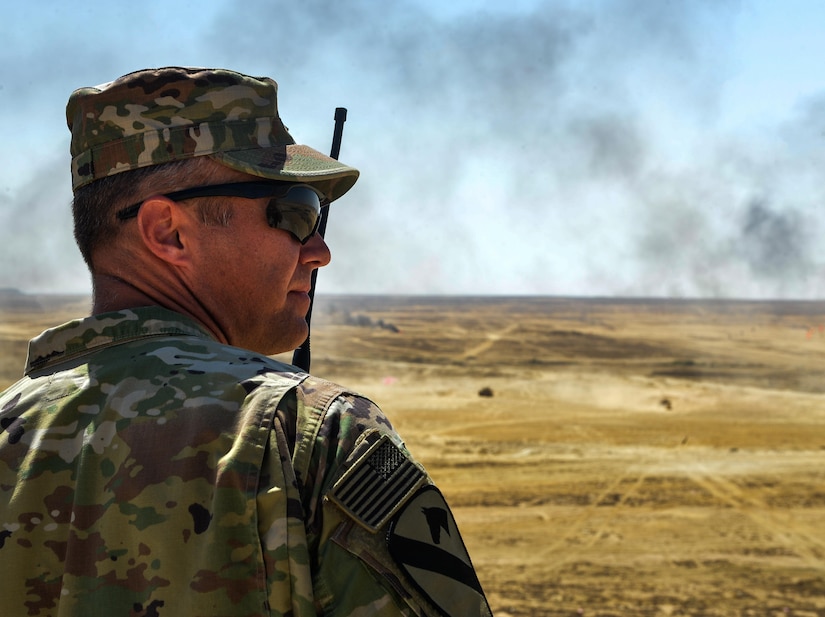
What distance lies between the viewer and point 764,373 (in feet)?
91.4

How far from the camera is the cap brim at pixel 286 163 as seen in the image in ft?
5.00

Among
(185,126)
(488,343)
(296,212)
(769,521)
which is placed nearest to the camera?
(185,126)

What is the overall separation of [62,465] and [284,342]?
540mm

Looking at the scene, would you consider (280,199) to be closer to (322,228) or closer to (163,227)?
(163,227)

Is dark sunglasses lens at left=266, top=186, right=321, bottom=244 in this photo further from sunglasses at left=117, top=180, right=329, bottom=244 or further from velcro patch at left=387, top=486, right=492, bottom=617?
velcro patch at left=387, top=486, right=492, bottom=617

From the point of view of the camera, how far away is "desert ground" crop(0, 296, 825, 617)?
825cm

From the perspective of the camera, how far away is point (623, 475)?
40.2 feet

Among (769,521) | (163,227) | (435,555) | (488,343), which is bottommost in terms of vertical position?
(488,343)

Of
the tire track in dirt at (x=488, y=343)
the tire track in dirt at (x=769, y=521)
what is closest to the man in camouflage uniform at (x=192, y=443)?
the tire track in dirt at (x=769, y=521)

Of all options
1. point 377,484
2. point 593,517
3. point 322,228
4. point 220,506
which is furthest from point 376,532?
point 593,517

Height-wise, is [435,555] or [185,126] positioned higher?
[185,126]

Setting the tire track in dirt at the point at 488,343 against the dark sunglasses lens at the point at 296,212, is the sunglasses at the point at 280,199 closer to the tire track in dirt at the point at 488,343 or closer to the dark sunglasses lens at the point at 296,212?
the dark sunglasses lens at the point at 296,212

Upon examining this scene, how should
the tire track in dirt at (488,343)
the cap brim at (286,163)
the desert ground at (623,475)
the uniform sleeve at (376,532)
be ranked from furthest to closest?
the tire track in dirt at (488,343) → the desert ground at (623,475) → the cap brim at (286,163) → the uniform sleeve at (376,532)

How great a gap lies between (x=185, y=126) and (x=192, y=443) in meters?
0.62
